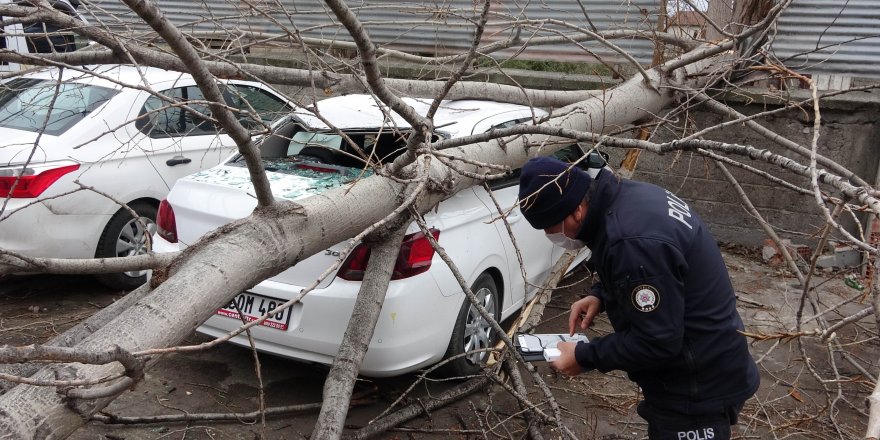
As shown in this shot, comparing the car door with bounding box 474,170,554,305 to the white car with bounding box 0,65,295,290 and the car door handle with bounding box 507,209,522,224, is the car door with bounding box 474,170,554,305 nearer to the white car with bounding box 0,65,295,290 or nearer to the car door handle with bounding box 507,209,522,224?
the car door handle with bounding box 507,209,522,224

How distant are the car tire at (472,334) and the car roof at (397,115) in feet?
3.14

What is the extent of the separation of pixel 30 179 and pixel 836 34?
7.22 meters

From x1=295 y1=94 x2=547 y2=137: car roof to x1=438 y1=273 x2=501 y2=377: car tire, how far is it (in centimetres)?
96

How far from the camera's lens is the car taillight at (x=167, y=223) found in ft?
13.8

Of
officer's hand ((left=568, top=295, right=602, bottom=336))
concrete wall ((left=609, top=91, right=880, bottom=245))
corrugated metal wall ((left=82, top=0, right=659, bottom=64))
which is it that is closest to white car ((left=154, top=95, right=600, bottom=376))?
officer's hand ((left=568, top=295, right=602, bottom=336))

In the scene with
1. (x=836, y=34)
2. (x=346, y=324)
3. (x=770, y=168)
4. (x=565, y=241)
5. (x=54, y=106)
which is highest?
(x=836, y=34)

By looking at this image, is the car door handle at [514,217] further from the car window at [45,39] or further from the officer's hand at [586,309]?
the car window at [45,39]

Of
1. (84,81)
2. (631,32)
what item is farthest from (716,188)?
(84,81)

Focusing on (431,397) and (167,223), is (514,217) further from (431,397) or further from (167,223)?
(167,223)

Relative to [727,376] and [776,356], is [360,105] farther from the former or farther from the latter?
[776,356]

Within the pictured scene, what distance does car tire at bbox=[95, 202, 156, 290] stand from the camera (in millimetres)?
5312

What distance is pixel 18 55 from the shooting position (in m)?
2.68

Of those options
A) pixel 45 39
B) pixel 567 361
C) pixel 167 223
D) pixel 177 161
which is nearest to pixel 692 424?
pixel 567 361

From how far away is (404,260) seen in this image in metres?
3.79
